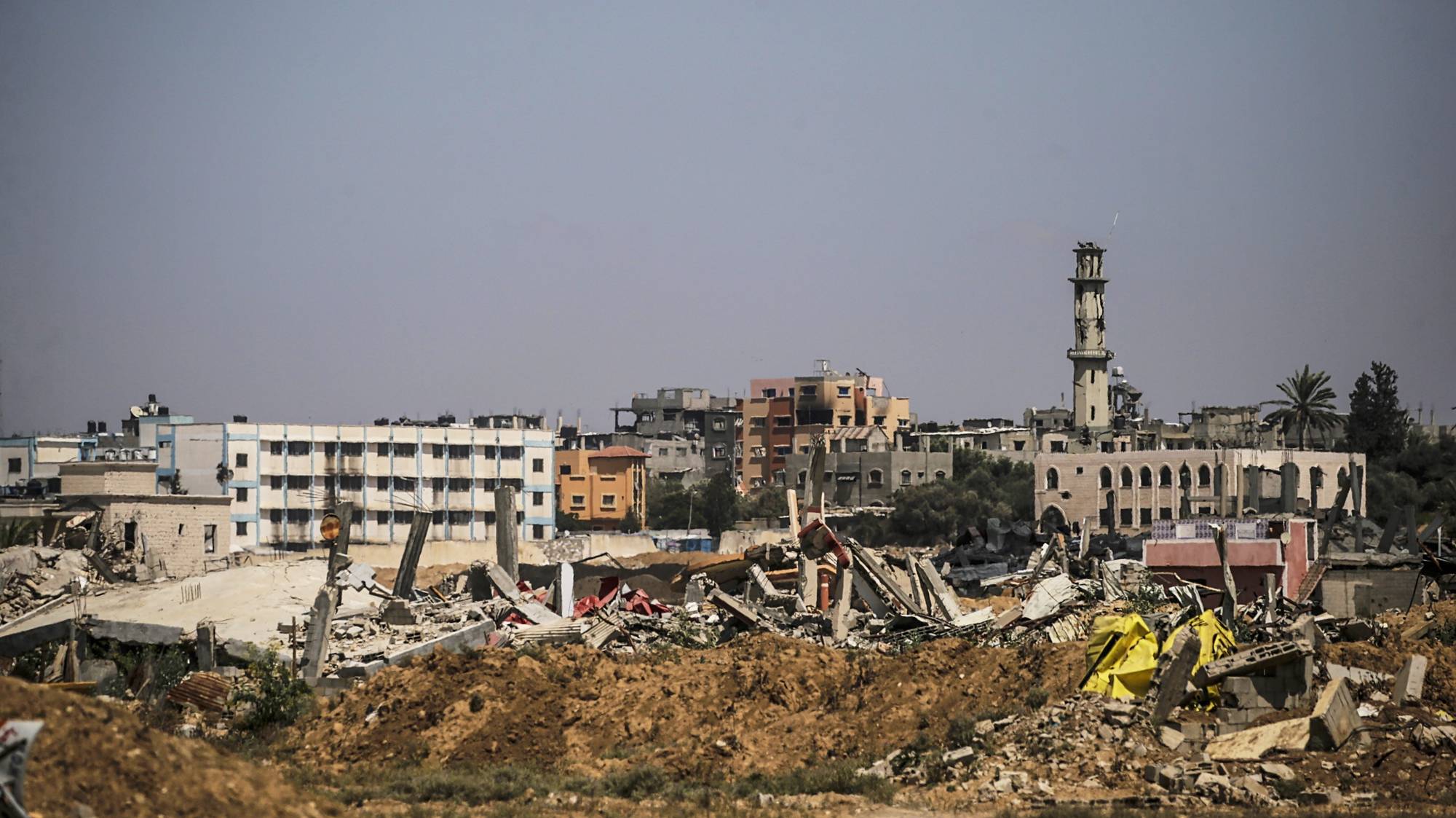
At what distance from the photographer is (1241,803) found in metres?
16.5

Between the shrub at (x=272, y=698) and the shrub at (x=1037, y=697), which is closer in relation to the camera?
the shrub at (x=1037, y=697)

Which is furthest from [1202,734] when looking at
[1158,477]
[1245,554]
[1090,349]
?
[1090,349]

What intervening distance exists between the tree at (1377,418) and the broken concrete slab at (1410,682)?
277 ft

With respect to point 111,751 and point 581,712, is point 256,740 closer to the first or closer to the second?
point 581,712

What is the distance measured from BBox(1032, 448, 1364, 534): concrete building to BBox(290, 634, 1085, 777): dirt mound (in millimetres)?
52822

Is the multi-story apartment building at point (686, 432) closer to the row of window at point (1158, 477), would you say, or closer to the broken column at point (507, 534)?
the row of window at point (1158, 477)

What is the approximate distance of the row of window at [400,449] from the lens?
79.4m

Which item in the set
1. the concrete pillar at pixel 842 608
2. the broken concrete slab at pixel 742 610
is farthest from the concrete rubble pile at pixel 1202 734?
the broken concrete slab at pixel 742 610

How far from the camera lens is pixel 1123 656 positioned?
794 inches

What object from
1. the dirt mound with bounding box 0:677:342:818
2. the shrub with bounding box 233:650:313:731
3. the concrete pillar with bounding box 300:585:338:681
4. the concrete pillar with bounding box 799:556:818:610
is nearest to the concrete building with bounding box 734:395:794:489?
the concrete pillar with bounding box 799:556:818:610

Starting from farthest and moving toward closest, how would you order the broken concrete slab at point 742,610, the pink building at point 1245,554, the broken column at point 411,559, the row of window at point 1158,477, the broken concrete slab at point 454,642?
the row of window at point 1158,477 → the pink building at point 1245,554 → the broken column at point 411,559 → the broken concrete slab at point 742,610 → the broken concrete slab at point 454,642

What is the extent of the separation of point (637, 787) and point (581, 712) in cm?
365

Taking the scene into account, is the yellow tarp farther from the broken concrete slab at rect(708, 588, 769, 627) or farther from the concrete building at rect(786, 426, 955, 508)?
the concrete building at rect(786, 426, 955, 508)

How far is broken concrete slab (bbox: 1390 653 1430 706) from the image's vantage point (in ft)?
63.5
